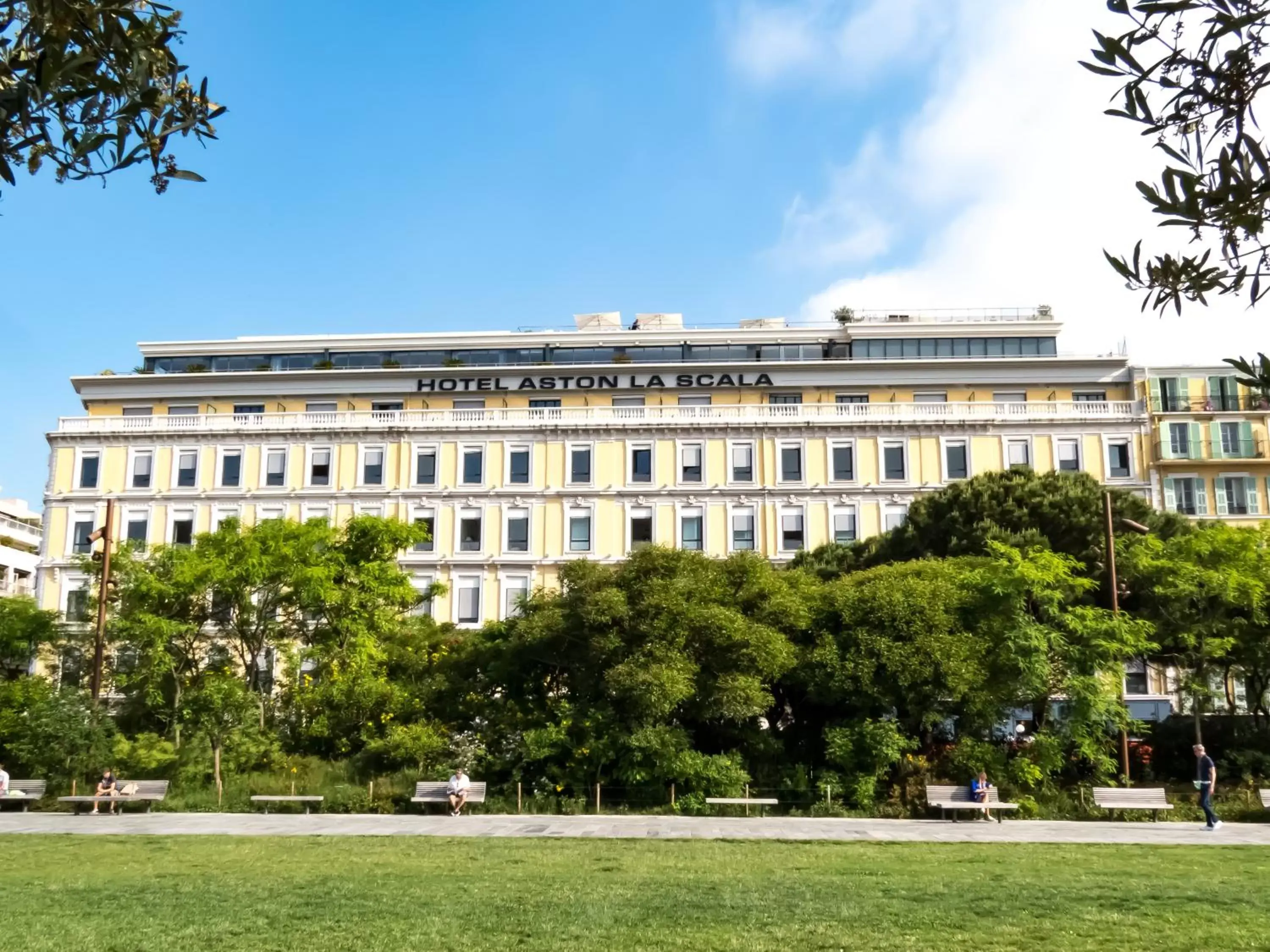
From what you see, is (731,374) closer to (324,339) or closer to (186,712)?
(324,339)

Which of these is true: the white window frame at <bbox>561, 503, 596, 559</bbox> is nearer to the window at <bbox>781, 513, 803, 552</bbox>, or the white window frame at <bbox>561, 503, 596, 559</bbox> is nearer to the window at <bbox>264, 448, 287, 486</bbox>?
the window at <bbox>781, 513, 803, 552</bbox>

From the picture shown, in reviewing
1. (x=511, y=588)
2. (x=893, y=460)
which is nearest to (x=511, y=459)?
(x=511, y=588)

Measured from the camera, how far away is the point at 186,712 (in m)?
30.0

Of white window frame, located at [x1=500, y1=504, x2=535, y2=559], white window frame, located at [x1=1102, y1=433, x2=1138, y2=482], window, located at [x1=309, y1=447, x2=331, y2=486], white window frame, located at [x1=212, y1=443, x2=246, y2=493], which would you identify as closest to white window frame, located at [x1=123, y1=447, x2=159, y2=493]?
white window frame, located at [x1=212, y1=443, x2=246, y2=493]

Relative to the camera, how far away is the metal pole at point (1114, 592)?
2728 centimetres

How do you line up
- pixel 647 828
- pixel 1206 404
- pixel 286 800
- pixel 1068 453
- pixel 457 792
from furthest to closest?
pixel 1206 404, pixel 1068 453, pixel 286 800, pixel 457 792, pixel 647 828

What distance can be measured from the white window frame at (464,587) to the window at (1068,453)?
28672 mm

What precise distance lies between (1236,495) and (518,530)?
35.9 m

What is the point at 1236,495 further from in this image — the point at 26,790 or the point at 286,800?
the point at 26,790

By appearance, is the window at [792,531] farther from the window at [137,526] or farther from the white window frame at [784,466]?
the window at [137,526]

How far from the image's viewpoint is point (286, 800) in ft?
85.8

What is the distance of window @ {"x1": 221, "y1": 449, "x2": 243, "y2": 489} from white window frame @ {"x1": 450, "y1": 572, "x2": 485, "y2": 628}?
12.2 m

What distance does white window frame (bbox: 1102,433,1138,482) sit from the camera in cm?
5475

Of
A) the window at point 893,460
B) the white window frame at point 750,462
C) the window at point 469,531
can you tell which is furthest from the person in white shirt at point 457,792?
the window at point 893,460
